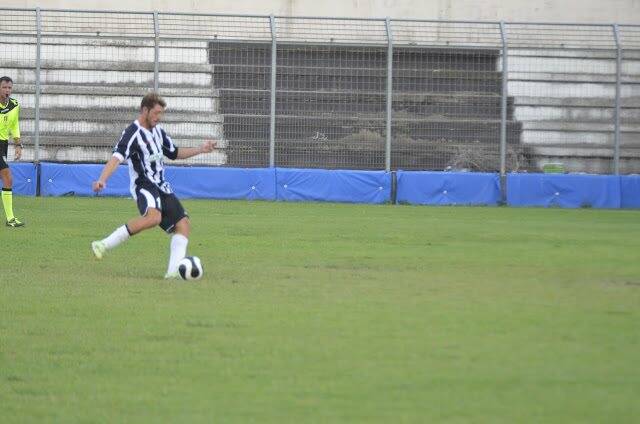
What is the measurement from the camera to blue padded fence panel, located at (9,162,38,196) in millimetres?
27703

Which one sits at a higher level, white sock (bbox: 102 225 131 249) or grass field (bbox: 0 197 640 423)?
white sock (bbox: 102 225 131 249)

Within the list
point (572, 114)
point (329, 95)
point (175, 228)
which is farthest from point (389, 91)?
point (175, 228)

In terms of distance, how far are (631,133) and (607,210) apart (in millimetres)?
3937

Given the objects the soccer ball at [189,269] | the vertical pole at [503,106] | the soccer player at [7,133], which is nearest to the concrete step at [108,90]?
the vertical pole at [503,106]

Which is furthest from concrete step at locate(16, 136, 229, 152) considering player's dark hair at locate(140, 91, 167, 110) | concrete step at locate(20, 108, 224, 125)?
player's dark hair at locate(140, 91, 167, 110)

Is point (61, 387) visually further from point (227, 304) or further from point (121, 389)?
point (227, 304)

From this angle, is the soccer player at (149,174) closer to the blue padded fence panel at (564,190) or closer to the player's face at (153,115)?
the player's face at (153,115)

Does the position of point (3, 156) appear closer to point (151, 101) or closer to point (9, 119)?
point (9, 119)

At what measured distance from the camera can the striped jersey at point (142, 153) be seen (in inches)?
492

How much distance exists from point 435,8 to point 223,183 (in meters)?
7.95

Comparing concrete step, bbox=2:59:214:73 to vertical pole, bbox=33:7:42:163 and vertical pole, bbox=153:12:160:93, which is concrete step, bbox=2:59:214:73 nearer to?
vertical pole, bbox=153:12:160:93

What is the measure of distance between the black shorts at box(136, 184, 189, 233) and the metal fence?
640 inches

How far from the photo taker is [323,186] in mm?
27938

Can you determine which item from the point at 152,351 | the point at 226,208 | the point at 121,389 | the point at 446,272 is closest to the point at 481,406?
the point at 121,389
